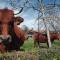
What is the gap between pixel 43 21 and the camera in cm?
1126

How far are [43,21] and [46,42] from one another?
3.13 feet

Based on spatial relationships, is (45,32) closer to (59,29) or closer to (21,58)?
(59,29)

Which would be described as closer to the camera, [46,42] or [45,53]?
[45,53]

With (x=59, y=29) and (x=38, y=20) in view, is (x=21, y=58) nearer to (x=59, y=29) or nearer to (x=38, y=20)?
(x=38, y=20)

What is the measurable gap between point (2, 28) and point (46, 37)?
5.58m

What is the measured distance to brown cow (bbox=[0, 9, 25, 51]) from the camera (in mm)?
6324

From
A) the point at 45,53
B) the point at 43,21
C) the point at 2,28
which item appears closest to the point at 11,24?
the point at 2,28

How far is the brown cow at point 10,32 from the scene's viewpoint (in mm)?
6324

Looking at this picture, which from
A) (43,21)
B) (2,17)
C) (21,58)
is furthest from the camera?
(43,21)

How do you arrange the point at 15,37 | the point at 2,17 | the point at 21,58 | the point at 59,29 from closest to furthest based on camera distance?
the point at 21,58, the point at 2,17, the point at 15,37, the point at 59,29

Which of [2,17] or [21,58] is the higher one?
[2,17]

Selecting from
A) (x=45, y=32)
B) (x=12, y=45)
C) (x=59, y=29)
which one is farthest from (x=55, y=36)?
(x=12, y=45)

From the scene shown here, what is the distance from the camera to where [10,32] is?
6.55m

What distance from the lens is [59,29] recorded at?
13430 mm
